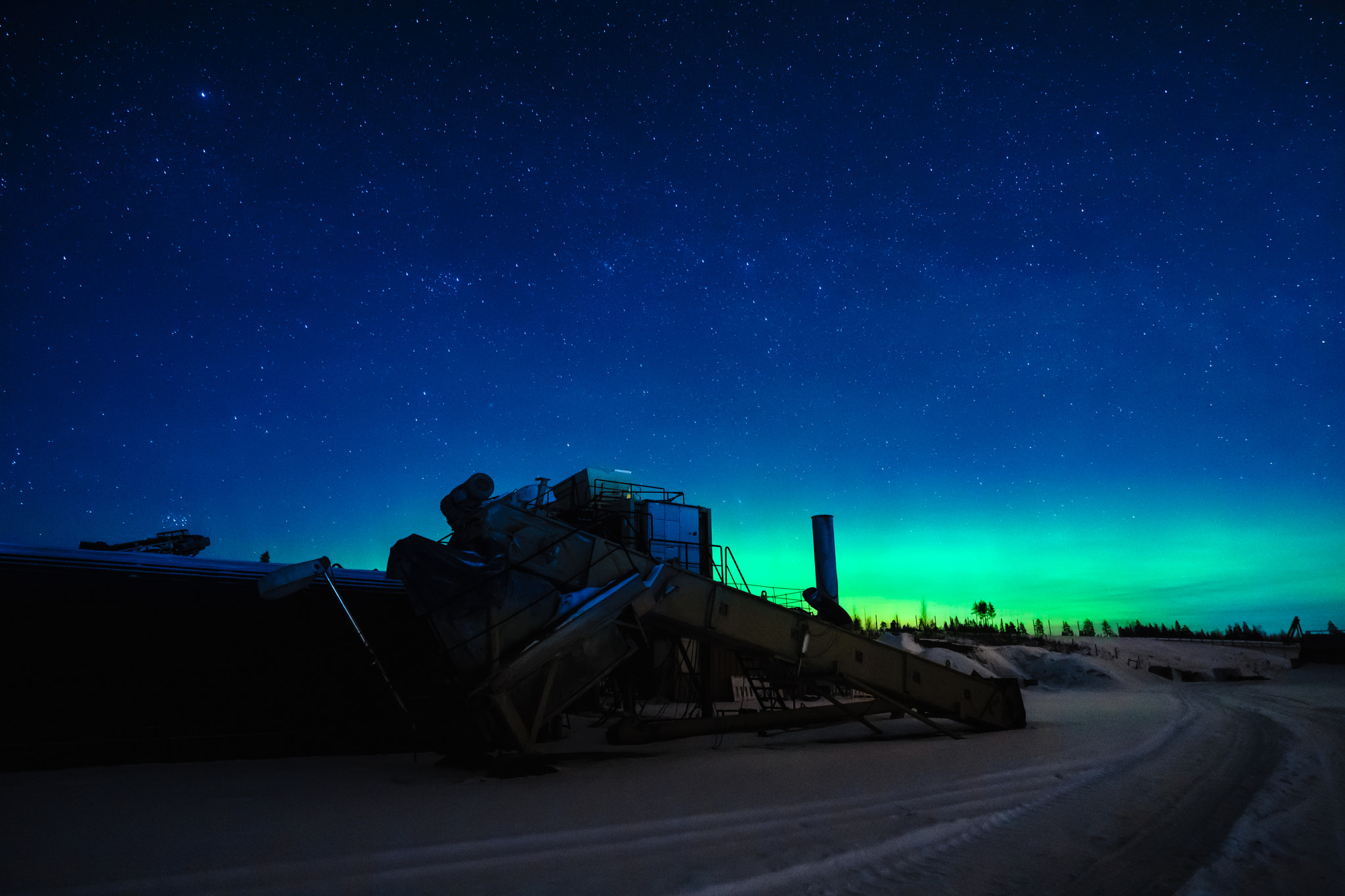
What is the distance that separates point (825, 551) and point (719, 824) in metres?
18.7

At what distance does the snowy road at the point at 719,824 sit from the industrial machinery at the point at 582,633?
1058 mm

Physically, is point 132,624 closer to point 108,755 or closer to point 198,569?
point 198,569

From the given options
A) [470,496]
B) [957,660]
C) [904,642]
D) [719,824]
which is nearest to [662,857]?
[719,824]

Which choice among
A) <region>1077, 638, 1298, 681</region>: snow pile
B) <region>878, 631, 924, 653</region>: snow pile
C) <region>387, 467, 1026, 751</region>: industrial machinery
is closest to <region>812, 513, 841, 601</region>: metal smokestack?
<region>387, 467, 1026, 751</region>: industrial machinery

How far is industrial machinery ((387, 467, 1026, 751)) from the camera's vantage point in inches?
367

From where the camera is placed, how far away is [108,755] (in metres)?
10.3

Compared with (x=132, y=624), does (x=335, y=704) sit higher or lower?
lower

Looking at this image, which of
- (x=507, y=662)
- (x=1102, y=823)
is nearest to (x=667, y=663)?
(x=507, y=662)

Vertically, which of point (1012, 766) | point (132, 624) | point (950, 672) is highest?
point (132, 624)

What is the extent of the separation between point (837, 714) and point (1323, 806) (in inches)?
296

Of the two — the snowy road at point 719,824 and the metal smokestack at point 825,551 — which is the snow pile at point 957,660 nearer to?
the metal smokestack at point 825,551

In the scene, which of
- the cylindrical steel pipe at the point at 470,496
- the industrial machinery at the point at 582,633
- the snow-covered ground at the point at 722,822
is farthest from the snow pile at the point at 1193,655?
the cylindrical steel pipe at the point at 470,496

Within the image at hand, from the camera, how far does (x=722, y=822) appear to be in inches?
249

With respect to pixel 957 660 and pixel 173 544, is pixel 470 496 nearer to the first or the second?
pixel 173 544
